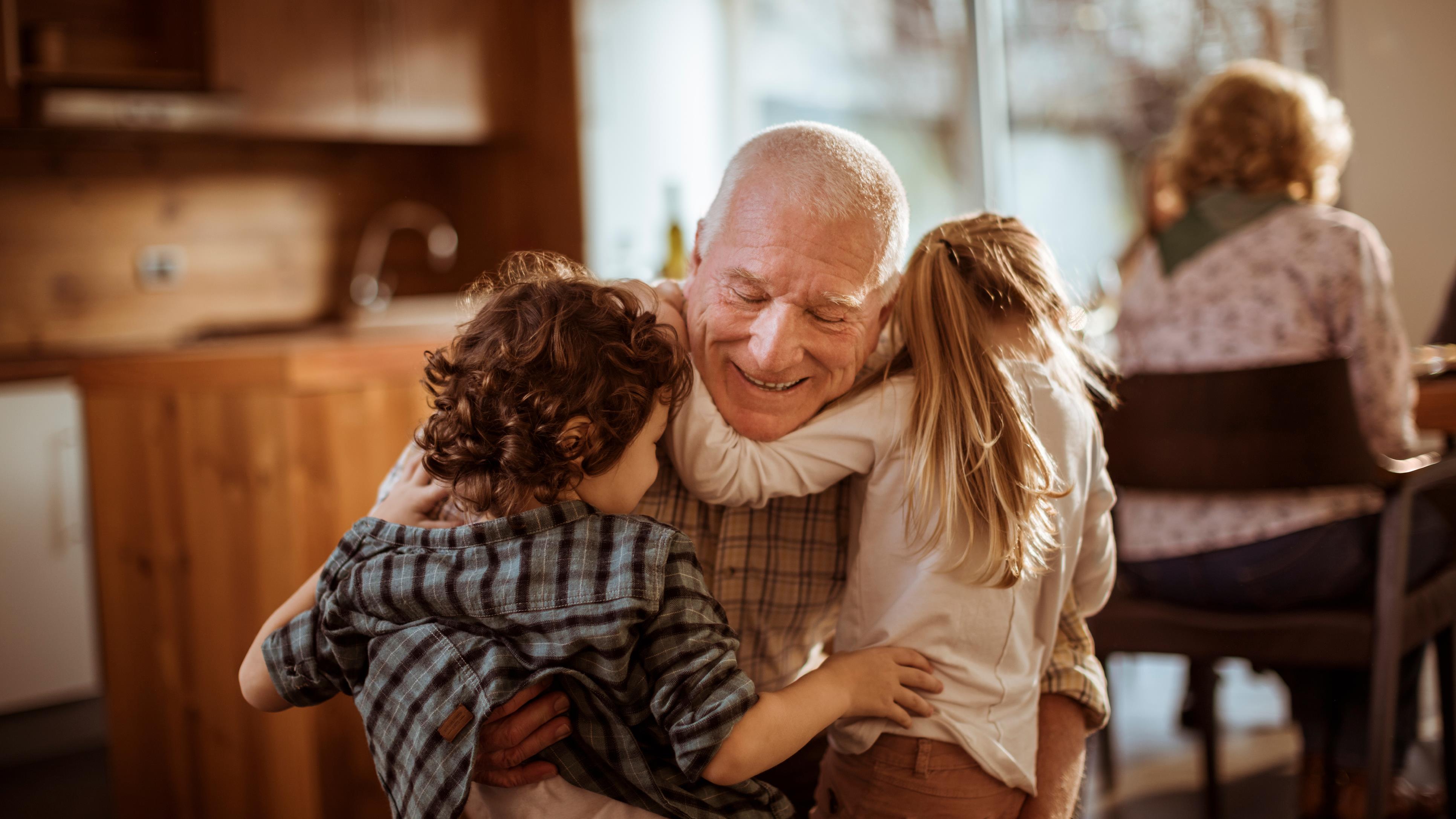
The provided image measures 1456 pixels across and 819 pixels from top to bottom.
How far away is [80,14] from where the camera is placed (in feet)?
12.6

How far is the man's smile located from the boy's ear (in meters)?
0.20

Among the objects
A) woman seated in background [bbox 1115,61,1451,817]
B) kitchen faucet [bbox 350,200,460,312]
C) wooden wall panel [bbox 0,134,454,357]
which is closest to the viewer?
woman seated in background [bbox 1115,61,1451,817]

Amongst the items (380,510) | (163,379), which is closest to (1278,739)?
(380,510)

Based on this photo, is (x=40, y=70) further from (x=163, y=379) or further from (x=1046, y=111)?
(x=1046, y=111)

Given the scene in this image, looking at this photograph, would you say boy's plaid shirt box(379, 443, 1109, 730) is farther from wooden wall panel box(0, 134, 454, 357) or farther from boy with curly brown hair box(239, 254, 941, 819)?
wooden wall panel box(0, 134, 454, 357)

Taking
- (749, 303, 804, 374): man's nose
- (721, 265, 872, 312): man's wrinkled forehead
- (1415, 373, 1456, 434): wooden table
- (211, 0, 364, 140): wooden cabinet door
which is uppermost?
(211, 0, 364, 140): wooden cabinet door

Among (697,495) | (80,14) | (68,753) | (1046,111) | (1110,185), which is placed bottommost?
(68,753)

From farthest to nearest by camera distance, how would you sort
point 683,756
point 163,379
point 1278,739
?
point 1278,739 < point 163,379 < point 683,756

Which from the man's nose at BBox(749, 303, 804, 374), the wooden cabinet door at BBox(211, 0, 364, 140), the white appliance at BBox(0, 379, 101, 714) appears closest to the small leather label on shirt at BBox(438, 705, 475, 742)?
the man's nose at BBox(749, 303, 804, 374)

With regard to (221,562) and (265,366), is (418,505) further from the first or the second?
(221,562)

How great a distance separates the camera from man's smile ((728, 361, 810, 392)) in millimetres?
1102

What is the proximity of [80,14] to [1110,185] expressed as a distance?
3.60 m

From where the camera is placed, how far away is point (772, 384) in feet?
3.61

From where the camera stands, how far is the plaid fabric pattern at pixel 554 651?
93 centimetres
